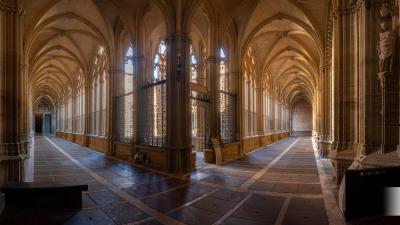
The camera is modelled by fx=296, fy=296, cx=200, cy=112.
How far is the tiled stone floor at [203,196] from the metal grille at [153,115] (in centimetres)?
193

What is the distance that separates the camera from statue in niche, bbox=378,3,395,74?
643 cm

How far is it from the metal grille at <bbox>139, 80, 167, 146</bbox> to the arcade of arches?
2.1 inches

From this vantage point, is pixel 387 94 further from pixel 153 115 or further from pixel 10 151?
pixel 10 151

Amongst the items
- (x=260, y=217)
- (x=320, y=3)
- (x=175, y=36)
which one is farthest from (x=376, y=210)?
(x=320, y=3)

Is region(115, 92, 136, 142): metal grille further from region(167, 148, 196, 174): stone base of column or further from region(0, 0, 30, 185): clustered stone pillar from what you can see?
region(0, 0, 30, 185): clustered stone pillar

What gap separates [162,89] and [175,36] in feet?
7.44

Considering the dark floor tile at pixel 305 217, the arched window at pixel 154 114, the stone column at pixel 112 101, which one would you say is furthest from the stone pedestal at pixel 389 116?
the stone column at pixel 112 101

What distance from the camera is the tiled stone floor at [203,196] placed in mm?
5648

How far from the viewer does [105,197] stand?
7.23 m

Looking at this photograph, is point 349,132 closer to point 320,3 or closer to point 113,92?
point 320,3

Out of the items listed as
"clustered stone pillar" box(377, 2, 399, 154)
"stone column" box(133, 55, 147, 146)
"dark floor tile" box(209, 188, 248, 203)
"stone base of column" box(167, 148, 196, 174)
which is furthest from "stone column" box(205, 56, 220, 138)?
"clustered stone pillar" box(377, 2, 399, 154)

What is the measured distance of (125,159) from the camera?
14.7 m

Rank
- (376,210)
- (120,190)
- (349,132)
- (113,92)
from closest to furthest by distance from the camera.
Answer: (376,210)
(120,190)
(349,132)
(113,92)

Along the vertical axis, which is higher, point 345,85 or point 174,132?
point 345,85
